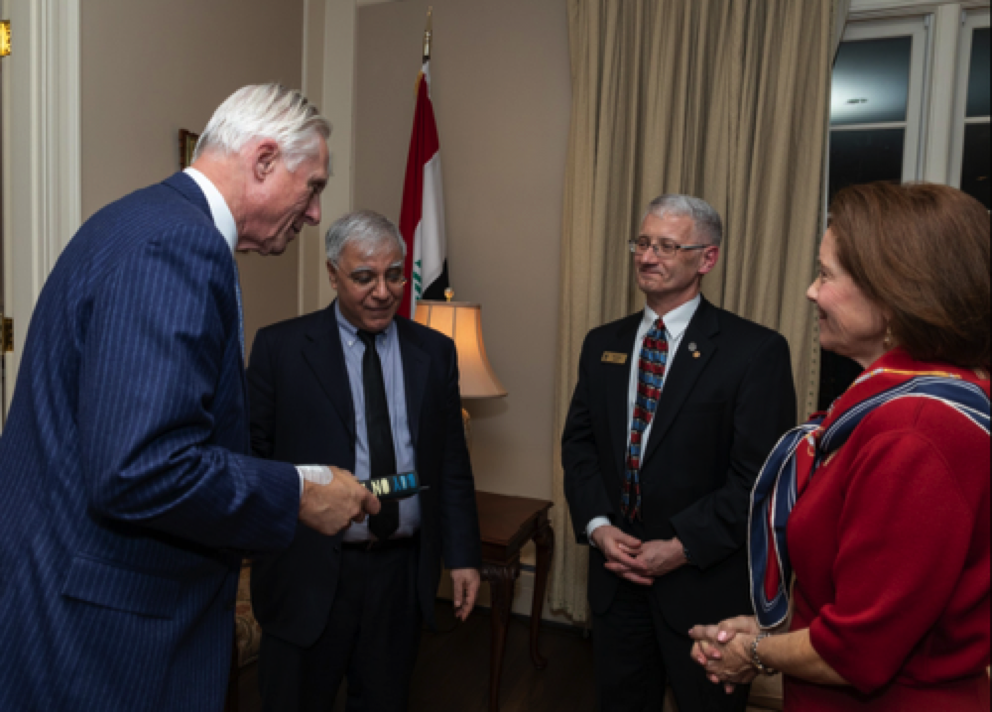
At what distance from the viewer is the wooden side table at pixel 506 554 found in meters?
2.60

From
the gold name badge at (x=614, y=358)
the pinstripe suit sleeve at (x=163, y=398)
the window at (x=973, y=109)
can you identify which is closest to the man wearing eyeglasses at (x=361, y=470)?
the gold name badge at (x=614, y=358)

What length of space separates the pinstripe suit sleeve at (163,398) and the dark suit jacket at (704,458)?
125cm

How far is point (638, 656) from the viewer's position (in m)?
2.03

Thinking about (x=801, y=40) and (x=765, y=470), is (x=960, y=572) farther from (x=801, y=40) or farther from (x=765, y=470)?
(x=801, y=40)

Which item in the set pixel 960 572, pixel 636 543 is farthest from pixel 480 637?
pixel 960 572

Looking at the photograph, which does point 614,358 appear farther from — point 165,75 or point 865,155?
point 165,75

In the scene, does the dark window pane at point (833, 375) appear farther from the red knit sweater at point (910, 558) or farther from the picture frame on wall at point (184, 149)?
the picture frame on wall at point (184, 149)

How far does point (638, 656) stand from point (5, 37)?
2728 mm

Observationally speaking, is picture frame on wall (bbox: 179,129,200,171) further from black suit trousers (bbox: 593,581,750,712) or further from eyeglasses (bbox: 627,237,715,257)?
black suit trousers (bbox: 593,581,750,712)

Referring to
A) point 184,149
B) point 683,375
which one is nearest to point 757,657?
point 683,375

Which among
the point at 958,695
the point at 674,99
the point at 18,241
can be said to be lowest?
the point at 958,695

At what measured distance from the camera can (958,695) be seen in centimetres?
97

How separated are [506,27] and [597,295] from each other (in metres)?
1.33

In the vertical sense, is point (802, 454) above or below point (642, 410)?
above
